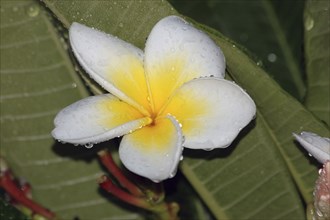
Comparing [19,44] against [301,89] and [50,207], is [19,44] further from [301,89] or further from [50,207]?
[301,89]

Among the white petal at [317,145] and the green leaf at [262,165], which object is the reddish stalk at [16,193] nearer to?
the green leaf at [262,165]

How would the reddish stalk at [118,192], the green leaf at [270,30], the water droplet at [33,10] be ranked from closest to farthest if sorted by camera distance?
the reddish stalk at [118,192] → the water droplet at [33,10] → the green leaf at [270,30]

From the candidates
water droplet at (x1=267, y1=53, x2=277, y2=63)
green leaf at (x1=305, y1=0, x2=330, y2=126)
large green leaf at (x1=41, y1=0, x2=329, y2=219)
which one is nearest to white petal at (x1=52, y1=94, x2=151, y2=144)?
large green leaf at (x1=41, y1=0, x2=329, y2=219)

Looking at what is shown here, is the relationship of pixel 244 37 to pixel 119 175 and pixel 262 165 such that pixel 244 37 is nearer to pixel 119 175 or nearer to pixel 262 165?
pixel 262 165

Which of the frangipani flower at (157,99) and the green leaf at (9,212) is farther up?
the frangipani flower at (157,99)

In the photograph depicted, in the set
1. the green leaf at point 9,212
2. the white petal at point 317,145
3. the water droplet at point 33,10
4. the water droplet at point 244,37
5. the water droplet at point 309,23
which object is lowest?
the green leaf at point 9,212

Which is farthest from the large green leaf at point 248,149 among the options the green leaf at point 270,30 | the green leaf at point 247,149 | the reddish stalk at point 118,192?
the green leaf at point 270,30
